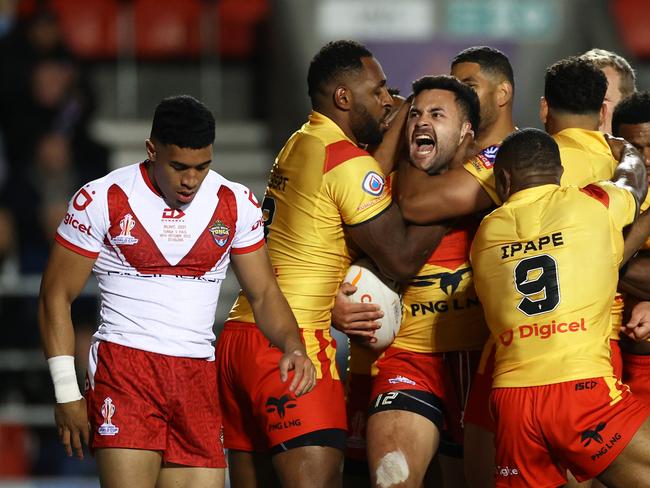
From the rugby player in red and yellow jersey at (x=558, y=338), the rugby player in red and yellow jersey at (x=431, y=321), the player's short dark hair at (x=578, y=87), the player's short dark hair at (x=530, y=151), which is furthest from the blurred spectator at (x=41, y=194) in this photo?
the rugby player in red and yellow jersey at (x=558, y=338)

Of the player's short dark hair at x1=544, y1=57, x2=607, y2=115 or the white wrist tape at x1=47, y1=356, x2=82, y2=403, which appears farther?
the player's short dark hair at x1=544, y1=57, x2=607, y2=115

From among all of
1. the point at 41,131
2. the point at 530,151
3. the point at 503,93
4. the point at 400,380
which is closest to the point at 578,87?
the point at 503,93

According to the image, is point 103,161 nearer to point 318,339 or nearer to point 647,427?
point 318,339

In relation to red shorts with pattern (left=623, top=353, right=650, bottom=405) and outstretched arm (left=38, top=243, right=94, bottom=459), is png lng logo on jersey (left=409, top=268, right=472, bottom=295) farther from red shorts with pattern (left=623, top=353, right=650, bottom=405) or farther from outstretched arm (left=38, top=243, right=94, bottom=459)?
outstretched arm (left=38, top=243, right=94, bottom=459)

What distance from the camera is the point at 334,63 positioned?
5.91m

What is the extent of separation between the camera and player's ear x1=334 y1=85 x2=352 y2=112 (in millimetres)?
5879

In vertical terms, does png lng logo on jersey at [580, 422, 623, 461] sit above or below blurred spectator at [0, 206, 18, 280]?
above

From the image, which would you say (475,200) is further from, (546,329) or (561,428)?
(561,428)

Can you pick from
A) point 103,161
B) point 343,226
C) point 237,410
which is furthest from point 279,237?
point 103,161

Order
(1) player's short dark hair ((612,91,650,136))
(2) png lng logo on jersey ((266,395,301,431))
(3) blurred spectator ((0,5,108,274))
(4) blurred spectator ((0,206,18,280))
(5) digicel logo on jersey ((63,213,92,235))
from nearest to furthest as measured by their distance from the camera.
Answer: (5) digicel logo on jersey ((63,213,92,235)) < (2) png lng logo on jersey ((266,395,301,431)) < (1) player's short dark hair ((612,91,650,136)) < (4) blurred spectator ((0,206,18,280)) < (3) blurred spectator ((0,5,108,274))

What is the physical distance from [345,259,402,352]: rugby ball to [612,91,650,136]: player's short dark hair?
4.31 feet

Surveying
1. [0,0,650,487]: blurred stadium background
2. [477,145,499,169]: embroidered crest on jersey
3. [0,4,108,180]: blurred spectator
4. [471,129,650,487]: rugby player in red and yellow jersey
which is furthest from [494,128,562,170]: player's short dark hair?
[0,4,108,180]: blurred spectator

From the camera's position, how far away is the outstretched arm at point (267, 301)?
522cm

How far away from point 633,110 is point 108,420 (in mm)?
2759
